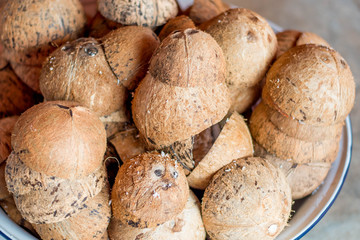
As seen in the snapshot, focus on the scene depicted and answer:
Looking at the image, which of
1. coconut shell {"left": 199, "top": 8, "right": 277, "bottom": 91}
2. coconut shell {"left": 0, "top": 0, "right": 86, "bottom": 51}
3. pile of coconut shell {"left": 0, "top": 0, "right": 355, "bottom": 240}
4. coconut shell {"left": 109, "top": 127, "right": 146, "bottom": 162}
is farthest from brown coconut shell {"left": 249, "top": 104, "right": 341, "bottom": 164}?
coconut shell {"left": 0, "top": 0, "right": 86, "bottom": 51}

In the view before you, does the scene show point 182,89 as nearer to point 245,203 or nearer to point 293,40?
point 245,203

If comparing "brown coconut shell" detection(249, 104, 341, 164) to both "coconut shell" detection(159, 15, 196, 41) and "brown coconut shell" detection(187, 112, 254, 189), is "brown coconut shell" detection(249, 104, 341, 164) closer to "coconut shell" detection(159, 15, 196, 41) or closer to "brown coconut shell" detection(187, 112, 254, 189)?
"brown coconut shell" detection(187, 112, 254, 189)

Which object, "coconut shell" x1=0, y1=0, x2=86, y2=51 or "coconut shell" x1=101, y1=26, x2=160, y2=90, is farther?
"coconut shell" x1=0, y1=0, x2=86, y2=51

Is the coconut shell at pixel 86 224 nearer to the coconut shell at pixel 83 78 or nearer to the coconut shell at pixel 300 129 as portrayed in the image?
the coconut shell at pixel 83 78

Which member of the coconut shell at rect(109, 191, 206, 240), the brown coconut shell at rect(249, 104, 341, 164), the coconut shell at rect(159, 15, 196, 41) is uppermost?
the coconut shell at rect(159, 15, 196, 41)

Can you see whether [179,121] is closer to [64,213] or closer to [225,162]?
[225,162]

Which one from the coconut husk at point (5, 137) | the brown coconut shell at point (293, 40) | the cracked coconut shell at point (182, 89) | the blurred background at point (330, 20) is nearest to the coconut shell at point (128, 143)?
the cracked coconut shell at point (182, 89)

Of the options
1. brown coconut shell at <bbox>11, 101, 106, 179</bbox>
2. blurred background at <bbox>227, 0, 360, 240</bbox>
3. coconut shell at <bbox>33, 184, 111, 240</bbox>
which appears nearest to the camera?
→ brown coconut shell at <bbox>11, 101, 106, 179</bbox>

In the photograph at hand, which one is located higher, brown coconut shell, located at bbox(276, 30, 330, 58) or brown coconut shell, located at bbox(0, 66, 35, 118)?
brown coconut shell, located at bbox(276, 30, 330, 58)
